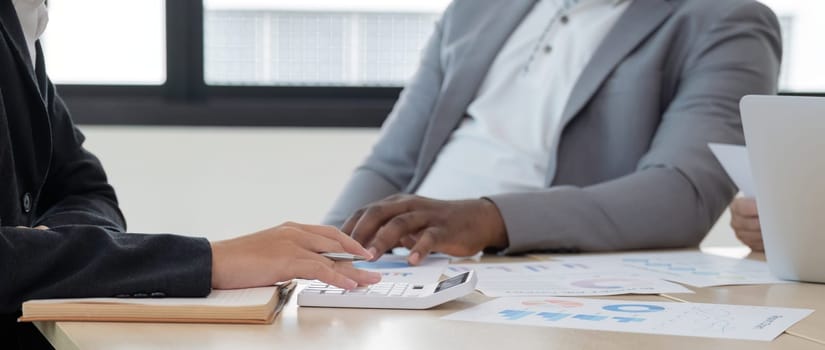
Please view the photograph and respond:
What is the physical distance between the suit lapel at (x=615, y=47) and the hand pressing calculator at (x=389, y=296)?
0.84 metres

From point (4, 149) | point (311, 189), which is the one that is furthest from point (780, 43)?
point (311, 189)

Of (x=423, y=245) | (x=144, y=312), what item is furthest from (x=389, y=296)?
(x=423, y=245)

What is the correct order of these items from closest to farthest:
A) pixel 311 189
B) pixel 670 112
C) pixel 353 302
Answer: pixel 353 302 < pixel 670 112 < pixel 311 189

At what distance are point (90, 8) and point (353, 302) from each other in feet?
8.12

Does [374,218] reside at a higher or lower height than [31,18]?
lower

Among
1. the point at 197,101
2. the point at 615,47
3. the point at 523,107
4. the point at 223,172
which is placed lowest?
the point at 223,172

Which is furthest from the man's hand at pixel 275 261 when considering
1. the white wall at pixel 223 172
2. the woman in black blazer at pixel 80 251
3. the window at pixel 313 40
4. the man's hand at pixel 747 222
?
the window at pixel 313 40

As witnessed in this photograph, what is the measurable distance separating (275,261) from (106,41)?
2.41 meters

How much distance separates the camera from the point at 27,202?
1210 millimetres

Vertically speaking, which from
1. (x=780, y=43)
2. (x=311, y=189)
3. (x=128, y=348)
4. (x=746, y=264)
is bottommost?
(x=311, y=189)

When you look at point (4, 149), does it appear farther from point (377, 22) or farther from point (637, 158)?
point (377, 22)

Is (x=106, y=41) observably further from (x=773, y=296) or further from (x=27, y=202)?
(x=773, y=296)

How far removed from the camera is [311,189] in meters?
3.14

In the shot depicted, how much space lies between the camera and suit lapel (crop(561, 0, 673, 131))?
180 cm
